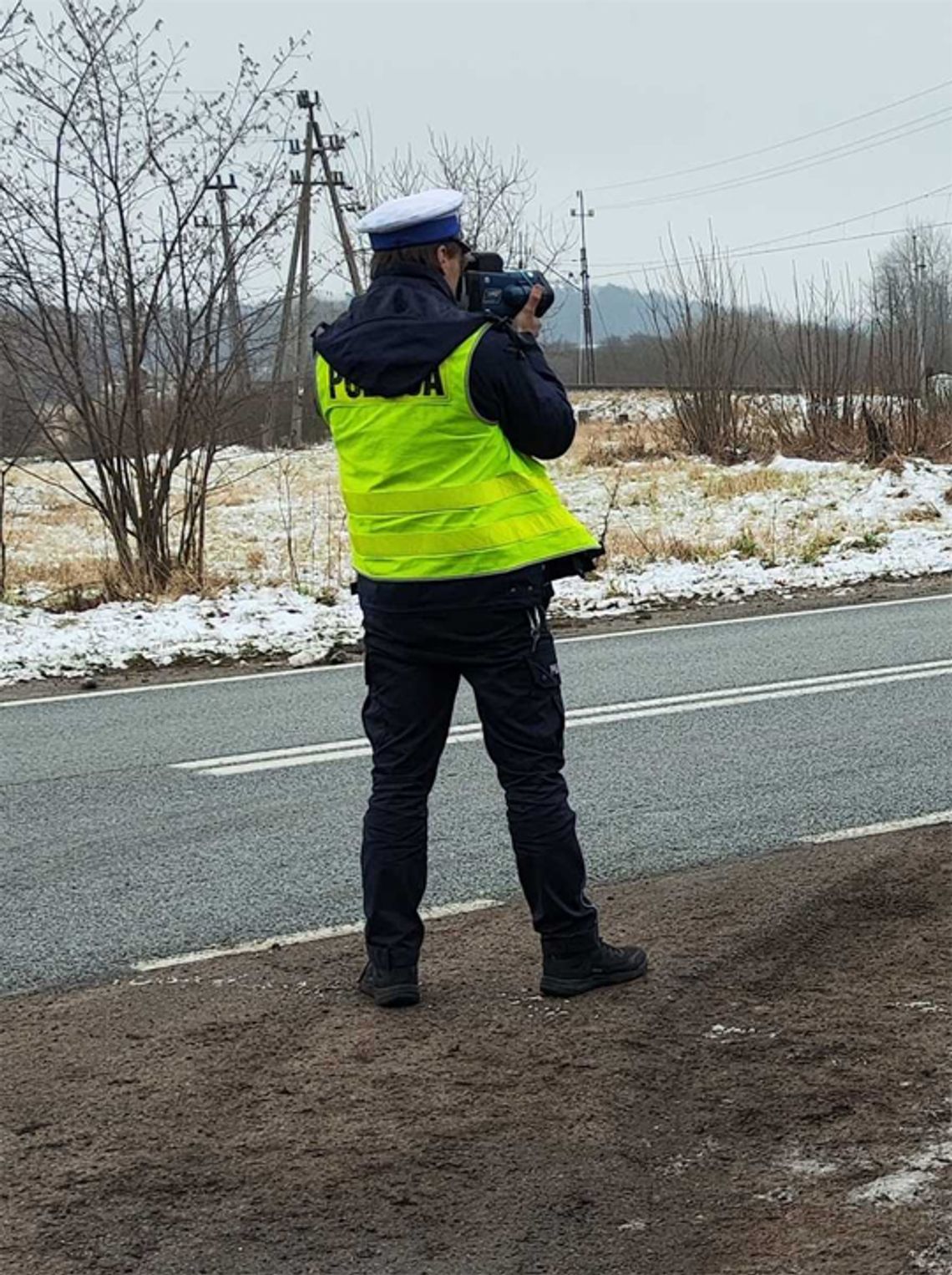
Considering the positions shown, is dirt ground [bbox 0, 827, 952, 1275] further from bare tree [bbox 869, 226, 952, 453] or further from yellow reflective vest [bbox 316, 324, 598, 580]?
bare tree [bbox 869, 226, 952, 453]

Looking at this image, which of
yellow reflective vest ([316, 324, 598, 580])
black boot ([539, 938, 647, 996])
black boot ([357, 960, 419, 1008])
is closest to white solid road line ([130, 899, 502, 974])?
black boot ([357, 960, 419, 1008])

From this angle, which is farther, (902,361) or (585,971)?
(902,361)

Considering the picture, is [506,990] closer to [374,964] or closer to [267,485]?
[374,964]

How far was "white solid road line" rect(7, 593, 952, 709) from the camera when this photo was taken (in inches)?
391

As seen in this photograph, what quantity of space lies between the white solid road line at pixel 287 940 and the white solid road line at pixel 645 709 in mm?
2421

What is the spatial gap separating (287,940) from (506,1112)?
1585 millimetres

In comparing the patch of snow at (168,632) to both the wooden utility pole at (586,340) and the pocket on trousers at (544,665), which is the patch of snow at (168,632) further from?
the wooden utility pole at (586,340)

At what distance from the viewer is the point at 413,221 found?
4.12 metres

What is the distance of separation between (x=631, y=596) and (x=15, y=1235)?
10.6m

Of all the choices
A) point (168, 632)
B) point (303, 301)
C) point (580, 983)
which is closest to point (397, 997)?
point (580, 983)

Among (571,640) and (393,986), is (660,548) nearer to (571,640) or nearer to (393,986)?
(571,640)

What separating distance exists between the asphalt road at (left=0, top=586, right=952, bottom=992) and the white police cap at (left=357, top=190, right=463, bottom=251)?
7.23 feet

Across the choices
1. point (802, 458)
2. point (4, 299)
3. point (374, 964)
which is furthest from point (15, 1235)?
point (802, 458)

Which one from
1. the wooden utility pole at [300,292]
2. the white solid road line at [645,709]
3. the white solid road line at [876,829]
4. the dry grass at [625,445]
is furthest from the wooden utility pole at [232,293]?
the dry grass at [625,445]
